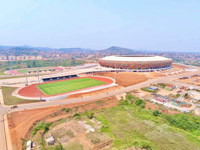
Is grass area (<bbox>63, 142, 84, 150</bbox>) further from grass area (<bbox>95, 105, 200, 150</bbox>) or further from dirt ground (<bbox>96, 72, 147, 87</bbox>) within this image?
dirt ground (<bbox>96, 72, 147, 87</bbox>)

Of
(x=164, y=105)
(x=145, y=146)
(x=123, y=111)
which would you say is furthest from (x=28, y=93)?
(x=164, y=105)

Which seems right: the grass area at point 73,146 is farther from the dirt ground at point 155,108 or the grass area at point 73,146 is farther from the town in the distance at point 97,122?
the dirt ground at point 155,108

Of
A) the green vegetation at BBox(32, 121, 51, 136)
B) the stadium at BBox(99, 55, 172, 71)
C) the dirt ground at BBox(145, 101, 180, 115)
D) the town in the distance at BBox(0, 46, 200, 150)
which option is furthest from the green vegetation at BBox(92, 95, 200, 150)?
the stadium at BBox(99, 55, 172, 71)

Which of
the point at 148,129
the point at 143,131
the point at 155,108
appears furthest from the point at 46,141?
the point at 155,108

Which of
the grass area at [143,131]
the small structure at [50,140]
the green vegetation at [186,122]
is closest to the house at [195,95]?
the green vegetation at [186,122]

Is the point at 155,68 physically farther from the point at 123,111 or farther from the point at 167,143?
the point at 167,143

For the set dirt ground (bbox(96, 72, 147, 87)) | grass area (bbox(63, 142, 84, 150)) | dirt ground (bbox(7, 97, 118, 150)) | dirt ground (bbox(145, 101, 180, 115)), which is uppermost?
dirt ground (bbox(96, 72, 147, 87))

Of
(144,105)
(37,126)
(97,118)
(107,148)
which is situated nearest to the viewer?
(107,148)

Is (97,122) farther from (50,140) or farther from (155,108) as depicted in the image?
(155,108)
